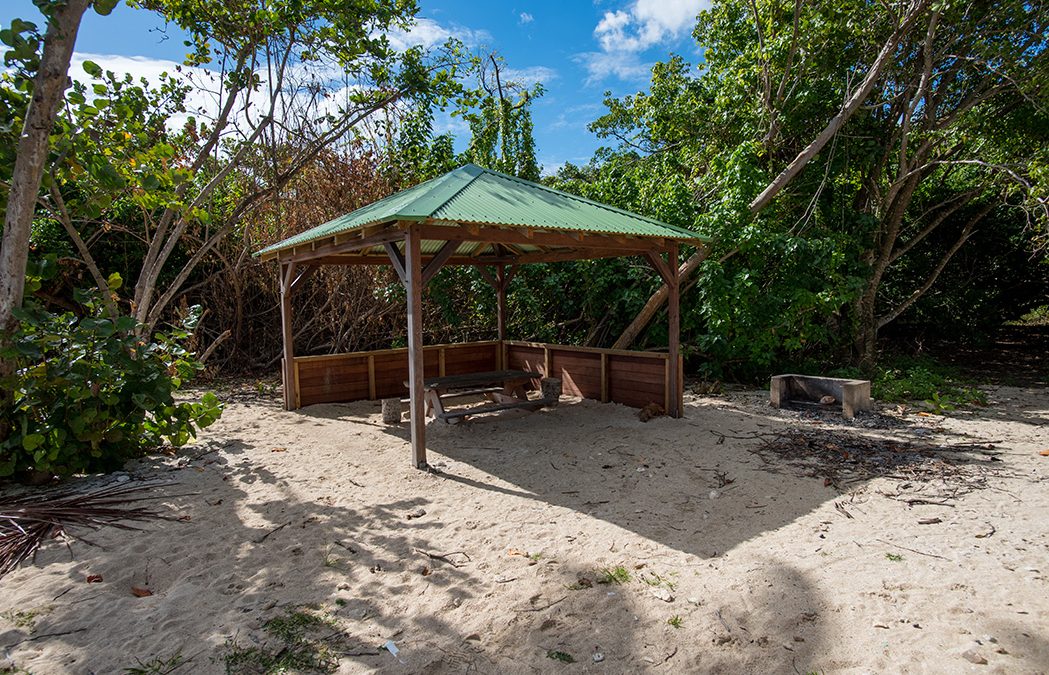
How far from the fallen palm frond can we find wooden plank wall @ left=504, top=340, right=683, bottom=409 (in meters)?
5.47

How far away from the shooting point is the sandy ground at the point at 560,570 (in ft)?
8.15

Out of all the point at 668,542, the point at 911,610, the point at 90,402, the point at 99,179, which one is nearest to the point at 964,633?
A: the point at 911,610

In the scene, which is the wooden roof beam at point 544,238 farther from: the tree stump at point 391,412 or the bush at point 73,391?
the bush at point 73,391

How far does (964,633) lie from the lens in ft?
8.25

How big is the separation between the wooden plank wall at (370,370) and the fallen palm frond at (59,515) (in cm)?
373

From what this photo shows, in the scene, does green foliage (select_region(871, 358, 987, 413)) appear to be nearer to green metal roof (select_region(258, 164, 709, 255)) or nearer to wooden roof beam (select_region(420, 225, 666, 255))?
green metal roof (select_region(258, 164, 709, 255))

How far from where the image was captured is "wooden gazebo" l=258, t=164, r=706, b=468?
17.6 feet

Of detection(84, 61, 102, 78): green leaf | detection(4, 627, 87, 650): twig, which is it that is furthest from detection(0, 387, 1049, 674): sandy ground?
detection(84, 61, 102, 78): green leaf

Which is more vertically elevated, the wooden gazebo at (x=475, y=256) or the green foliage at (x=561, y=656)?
the wooden gazebo at (x=475, y=256)

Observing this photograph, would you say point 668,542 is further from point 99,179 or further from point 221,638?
point 99,179

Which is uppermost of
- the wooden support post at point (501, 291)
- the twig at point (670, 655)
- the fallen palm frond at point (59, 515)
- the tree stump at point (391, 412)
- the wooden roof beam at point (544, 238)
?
the wooden roof beam at point (544, 238)

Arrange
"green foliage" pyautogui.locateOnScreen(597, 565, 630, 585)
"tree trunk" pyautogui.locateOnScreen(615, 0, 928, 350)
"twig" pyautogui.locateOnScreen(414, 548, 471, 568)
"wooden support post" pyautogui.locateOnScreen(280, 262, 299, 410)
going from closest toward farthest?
"green foliage" pyautogui.locateOnScreen(597, 565, 630, 585)
"twig" pyautogui.locateOnScreen(414, 548, 471, 568)
"wooden support post" pyautogui.locateOnScreen(280, 262, 299, 410)
"tree trunk" pyautogui.locateOnScreen(615, 0, 928, 350)

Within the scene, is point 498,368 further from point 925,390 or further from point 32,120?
point 32,120

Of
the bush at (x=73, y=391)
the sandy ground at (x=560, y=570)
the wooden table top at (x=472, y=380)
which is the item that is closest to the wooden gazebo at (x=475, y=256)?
the wooden table top at (x=472, y=380)
